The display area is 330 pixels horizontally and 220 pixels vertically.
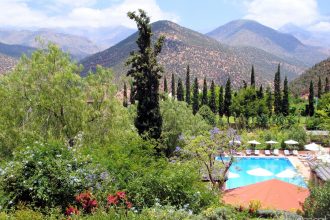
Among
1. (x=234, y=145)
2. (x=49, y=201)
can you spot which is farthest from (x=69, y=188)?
(x=234, y=145)

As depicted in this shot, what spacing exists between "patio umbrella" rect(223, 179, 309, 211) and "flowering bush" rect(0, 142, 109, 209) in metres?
8.04

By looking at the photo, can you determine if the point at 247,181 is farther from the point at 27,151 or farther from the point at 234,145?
the point at 27,151

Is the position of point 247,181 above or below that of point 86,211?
below

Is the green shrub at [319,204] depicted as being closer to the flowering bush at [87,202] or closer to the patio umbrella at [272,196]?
the patio umbrella at [272,196]

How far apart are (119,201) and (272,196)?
30.2 ft

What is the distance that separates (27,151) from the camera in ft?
35.7

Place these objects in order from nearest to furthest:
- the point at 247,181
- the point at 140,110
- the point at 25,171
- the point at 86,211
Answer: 1. the point at 86,211
2. the point at 25,171
3. the point at 140,110
4. the point at 247,181

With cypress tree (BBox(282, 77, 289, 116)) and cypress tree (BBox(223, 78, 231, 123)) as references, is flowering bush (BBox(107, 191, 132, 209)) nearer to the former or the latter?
cypress tree (BBox(223, 78, 231, 123))

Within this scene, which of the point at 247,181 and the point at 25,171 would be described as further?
the point at 247,181

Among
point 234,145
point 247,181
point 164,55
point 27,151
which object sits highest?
point 164,55

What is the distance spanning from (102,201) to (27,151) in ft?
8.54

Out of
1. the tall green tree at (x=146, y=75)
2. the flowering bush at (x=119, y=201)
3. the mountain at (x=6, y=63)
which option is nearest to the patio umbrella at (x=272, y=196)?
the tall green tree at (x=146, y=75)

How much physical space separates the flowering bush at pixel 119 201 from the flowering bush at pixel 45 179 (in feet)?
2.76

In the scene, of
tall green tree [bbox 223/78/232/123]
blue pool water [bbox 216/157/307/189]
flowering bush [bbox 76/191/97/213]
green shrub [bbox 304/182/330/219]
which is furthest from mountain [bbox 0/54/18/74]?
green shrub [bbox 304/182/330/219]
